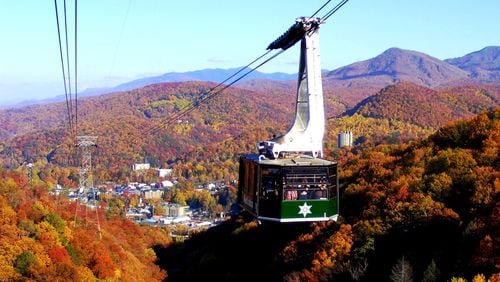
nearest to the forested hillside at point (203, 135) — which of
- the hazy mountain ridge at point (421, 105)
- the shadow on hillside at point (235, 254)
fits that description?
the hazy mountain ridge at point (421, 105)

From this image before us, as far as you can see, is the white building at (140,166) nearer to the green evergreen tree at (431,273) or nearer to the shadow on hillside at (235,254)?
the shadow on hillside at (235,254)

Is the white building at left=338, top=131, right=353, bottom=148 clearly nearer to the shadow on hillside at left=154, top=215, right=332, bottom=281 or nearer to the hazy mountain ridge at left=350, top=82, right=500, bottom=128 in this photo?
the hazy mountain ridge at left=350, top=82, right=500, bottom=128

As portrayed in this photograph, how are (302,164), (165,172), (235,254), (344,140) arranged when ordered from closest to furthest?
(302,164)
(235,254)
(344,140)
(165,172)

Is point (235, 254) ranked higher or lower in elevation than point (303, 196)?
lower

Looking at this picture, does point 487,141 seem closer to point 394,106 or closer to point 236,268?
point 236,268

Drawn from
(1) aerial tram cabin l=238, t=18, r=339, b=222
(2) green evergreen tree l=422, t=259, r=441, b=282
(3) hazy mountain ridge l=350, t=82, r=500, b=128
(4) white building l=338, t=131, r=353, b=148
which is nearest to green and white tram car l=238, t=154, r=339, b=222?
(1) aerial tram cabin l=238, t=18, r=339, b=222

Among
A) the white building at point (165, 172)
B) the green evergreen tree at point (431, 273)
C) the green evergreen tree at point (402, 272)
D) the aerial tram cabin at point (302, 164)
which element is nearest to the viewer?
the aerial tram cabin at point (302, 164)

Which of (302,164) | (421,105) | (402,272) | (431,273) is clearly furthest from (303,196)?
(421,105)

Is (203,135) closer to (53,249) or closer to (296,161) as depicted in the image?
(53,249)

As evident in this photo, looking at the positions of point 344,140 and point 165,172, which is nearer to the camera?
point 344,140
